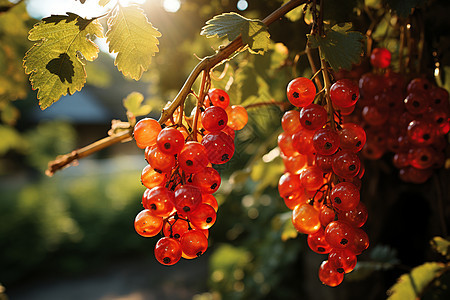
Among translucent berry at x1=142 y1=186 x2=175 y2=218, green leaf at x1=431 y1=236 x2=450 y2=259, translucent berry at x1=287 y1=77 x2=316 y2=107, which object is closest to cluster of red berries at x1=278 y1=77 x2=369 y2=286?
translucent berry at x1=287 y1=77 x2=316 y2=107

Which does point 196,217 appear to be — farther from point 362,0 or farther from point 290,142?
point 362,0

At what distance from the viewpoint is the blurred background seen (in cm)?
94

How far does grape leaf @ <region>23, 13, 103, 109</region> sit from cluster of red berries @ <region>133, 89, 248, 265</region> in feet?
0.66

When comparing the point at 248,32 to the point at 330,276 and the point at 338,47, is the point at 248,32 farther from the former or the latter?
the point at 330,276

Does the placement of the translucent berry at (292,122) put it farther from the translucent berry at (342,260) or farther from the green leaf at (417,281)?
the green leaf at (417,281)

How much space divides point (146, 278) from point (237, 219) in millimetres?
3084

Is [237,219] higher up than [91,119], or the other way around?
[237,219]

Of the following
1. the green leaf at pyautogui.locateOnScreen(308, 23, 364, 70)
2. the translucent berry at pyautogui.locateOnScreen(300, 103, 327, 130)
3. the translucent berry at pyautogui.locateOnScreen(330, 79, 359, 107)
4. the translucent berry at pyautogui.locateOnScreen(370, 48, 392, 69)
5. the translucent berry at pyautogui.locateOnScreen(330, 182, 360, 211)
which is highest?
the green leaf at pyautogui.locateOnScreen(308, 23, 364, 70)

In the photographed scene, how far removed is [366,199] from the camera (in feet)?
→ 4.17

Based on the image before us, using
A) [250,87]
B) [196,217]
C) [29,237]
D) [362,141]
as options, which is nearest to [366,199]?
[250,87]

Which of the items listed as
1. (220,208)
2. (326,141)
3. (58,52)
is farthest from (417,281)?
(220,208)

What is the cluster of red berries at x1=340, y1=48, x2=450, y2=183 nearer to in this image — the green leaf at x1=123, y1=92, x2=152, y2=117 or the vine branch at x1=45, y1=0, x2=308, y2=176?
the vine branch at x1=45, y1=0, x2=308, y2=176

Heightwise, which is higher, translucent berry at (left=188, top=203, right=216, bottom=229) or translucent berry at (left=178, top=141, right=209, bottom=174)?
translucent berry at (left=178, top=141, right=209, bottom=174)

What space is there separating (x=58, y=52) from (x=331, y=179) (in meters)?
0.54
